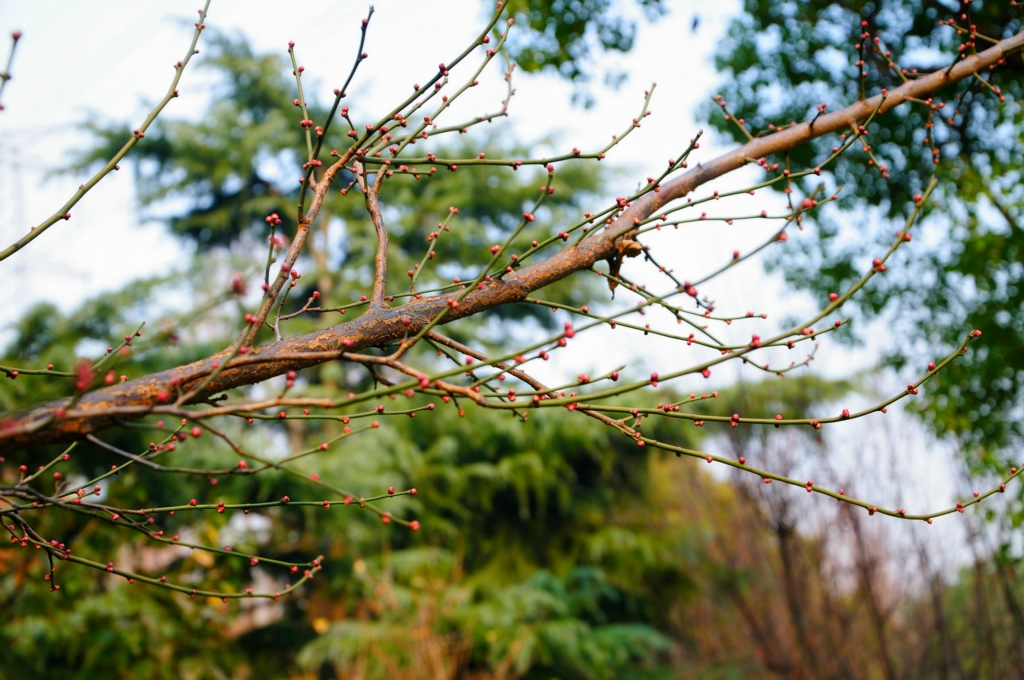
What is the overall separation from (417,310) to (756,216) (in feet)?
2.74

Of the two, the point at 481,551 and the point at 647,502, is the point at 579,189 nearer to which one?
the point at 647,502

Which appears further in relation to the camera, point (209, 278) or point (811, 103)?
point (209, 278)

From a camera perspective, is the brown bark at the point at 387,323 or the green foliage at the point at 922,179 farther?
the green foliage at the point at 922,179

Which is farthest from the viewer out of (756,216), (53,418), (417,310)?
(756,216)

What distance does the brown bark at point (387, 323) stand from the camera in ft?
3.36

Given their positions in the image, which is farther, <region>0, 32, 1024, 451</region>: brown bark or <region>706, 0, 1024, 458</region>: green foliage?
<region>706, 0, 1024, 458</region>: green foliage

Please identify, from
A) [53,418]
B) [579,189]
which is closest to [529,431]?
[579,189]

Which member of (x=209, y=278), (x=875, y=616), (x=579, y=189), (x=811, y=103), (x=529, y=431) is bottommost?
(x=875, y=616)

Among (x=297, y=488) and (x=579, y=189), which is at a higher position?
(x=579, y=189)

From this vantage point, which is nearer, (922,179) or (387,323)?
(387,323)

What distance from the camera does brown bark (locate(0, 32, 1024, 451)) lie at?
1025 millimetres

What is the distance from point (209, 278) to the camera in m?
8.00

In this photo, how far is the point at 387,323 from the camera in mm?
1399

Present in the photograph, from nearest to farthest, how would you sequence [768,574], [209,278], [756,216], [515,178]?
[756,216] → [768,574] → [209,278] → [515,178]
